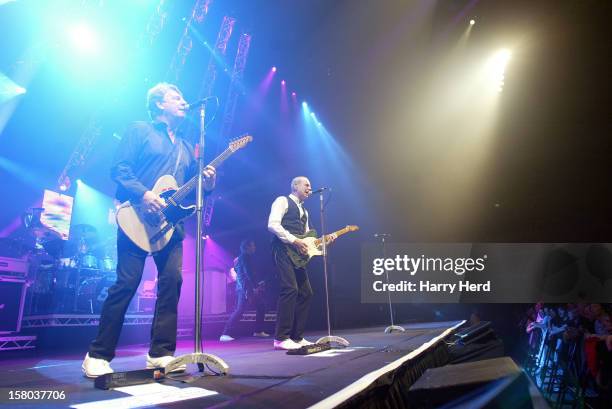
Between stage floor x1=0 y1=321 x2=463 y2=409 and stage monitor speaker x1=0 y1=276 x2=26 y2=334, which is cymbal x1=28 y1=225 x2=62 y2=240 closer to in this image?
stage monitor speaker x1=0 y1=276 x2=26 y2=334

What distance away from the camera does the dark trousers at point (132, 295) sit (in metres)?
2.52

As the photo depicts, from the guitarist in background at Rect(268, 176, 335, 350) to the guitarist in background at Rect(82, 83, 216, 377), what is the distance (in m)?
1.50

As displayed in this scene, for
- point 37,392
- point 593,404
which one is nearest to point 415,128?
point 593,404

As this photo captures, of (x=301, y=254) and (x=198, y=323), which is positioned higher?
(x=301, y=254)

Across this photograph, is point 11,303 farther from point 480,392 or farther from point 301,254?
point 480,392

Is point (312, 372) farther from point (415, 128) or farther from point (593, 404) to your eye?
point (415, 128)

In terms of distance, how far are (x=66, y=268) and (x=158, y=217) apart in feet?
16.4

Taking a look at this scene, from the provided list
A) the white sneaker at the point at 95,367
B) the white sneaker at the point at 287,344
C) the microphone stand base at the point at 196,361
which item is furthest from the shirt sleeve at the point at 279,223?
the white sneaker at the point at 95,367

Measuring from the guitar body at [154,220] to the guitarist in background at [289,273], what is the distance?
166 cm

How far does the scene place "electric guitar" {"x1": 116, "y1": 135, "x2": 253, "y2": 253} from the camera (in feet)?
8.60

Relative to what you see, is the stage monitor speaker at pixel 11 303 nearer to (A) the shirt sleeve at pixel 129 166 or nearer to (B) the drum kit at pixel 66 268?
(B) the drum kit at pixel 66 268

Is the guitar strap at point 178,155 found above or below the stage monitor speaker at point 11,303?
above

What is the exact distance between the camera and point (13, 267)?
Result: 5.56 metres

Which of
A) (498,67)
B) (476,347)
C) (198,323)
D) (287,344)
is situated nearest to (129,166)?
(198,323)
